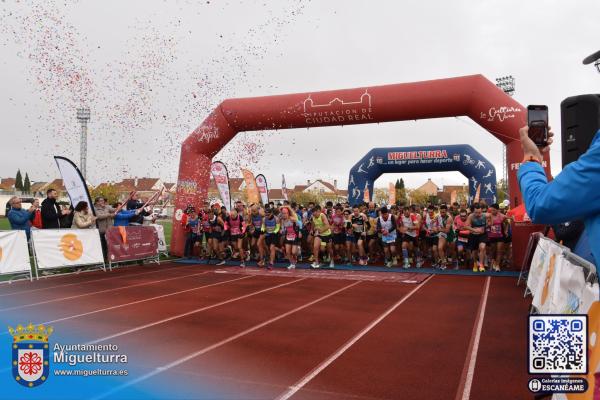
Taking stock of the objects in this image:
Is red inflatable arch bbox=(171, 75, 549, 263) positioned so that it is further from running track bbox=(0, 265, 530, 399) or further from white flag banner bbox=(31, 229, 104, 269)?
running track bbox=(0, 265, 530, 399)

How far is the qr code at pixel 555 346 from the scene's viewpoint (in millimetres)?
2137

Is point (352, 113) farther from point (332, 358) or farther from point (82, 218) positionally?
point (332, 358)

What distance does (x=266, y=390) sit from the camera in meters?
3.84

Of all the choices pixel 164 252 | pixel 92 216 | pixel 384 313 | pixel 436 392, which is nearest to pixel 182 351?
pixel 436 392

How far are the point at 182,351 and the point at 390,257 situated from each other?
928 cm

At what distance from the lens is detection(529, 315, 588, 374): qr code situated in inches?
84.1

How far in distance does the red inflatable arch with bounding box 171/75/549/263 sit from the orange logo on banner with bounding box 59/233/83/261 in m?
3.67

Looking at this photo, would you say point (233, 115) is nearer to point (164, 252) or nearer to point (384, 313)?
point (164, 252)

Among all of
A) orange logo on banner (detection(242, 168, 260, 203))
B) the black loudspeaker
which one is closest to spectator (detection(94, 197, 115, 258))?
orange logo on banner (detection(242, 168, 260, 203))

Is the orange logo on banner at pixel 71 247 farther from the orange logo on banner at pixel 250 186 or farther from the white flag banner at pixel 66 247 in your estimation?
the orange logo on banner at pixel 250 186

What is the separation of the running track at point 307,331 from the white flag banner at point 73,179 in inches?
115

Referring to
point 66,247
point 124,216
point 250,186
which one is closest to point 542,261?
point 66,247

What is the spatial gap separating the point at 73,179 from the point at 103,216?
1.39 meters

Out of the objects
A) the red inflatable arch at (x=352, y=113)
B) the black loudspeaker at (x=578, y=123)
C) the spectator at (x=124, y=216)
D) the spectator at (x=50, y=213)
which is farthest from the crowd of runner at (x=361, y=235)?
the black loudspeaker at (x=578, y=123)
